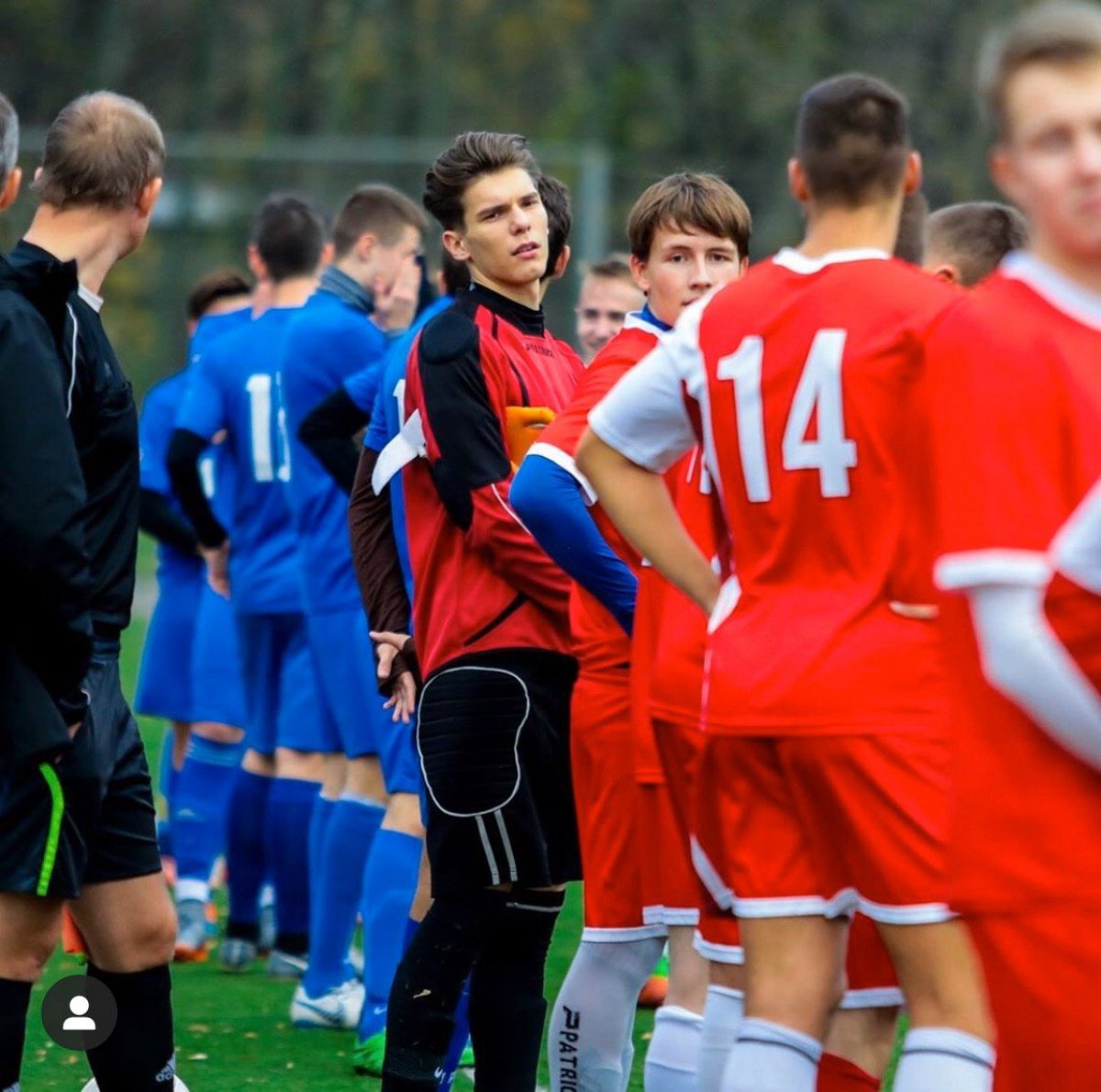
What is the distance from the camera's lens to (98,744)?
4.12m

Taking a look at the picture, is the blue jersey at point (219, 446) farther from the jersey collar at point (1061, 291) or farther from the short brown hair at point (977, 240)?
the jersey collar at point (1061, 291)

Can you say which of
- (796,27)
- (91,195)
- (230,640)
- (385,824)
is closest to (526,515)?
(91,195)

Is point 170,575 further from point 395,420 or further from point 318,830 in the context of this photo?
point 395,420

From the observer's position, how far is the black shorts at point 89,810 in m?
3.99

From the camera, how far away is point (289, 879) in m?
7.11

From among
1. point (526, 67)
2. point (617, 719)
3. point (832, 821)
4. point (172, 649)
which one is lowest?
point (832, 821)

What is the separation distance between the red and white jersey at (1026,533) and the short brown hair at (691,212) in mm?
2082

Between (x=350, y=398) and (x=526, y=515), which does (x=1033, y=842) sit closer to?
(x=526, y=515)

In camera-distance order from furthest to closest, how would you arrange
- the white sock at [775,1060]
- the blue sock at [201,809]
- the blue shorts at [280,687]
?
1. the blue sock at [201,809]
2. the blue shorts at [280,687]
3. the white sock at [775,1060]

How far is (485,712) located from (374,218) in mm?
2664

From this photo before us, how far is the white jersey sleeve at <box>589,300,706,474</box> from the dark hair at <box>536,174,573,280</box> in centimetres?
147

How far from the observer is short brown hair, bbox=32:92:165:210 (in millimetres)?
4191

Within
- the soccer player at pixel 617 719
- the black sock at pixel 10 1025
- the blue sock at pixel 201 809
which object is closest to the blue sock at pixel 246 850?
the blue sock at pixel 201 809

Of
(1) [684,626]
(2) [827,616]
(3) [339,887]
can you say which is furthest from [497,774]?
(3) [339,887]
